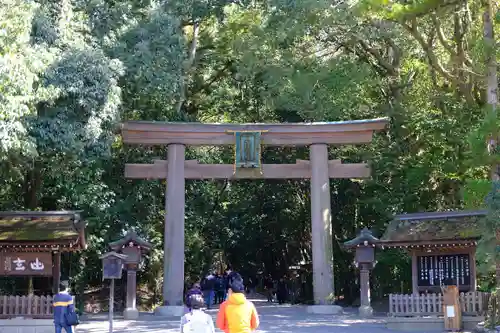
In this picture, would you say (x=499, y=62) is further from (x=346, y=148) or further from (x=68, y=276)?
(x=68, y=276)

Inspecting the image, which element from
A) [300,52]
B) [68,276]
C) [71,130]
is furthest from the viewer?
[300,52]

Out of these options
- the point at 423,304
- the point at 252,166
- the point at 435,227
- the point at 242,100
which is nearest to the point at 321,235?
the point at 252,166

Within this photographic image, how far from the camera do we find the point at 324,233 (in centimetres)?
2166

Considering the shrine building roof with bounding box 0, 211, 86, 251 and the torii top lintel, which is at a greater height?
the torii top lintel

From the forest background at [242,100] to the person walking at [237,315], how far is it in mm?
7115

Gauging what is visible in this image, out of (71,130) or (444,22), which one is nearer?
(71,130)

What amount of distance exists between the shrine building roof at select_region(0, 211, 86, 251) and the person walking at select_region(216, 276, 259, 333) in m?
10.4

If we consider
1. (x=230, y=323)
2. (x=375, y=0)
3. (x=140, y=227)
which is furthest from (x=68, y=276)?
(x=230, y=323)

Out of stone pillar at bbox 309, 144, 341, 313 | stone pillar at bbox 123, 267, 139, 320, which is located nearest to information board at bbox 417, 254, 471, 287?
stone pillar at bbox 309, 144, 341, 313

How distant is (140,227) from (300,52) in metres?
8.56

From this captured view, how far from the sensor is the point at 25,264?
16984 mm

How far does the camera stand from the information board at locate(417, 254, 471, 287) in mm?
18172

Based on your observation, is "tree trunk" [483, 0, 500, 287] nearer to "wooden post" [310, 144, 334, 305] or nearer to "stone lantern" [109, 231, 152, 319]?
"wooden post" [310, 144, 334, 305]

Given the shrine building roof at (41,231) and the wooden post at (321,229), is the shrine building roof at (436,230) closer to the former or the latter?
the wooden post at (321,229)
